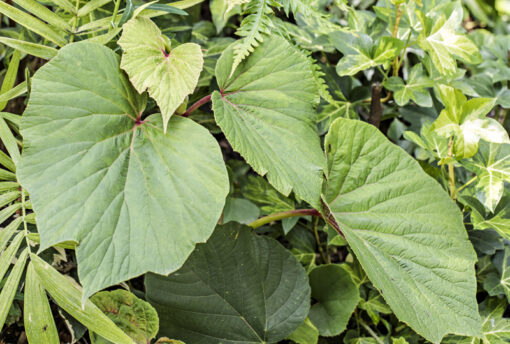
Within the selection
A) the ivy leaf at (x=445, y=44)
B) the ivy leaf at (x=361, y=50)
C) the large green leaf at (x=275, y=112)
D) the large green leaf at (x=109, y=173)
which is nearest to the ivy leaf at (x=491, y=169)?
the ivy leaf at (x=445, y=44)

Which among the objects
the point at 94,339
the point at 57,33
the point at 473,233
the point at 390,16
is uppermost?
the point at 57,33

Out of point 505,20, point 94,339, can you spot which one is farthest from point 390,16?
point 505,20

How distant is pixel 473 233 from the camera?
126cm

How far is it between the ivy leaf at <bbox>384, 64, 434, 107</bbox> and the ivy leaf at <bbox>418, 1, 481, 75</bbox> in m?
0.10

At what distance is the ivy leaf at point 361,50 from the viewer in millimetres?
1143

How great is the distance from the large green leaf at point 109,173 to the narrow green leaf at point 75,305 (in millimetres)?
162

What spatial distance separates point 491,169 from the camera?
3.72 feet

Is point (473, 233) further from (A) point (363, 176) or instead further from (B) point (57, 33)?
(B) point (57, 33)

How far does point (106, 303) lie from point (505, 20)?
2234 mm

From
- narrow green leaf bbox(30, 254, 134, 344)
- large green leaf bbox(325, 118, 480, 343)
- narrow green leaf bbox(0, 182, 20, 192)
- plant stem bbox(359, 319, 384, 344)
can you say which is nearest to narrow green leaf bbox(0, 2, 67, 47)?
narrow green leaf bbox(0, 182, 20, 192)

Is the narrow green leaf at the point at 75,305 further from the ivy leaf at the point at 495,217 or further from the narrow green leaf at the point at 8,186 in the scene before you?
the ivy leaf at the point at 495,217

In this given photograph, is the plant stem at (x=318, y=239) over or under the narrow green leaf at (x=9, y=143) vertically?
under

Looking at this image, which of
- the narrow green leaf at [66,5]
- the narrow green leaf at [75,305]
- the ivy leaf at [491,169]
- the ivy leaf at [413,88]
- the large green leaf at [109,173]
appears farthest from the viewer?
the ivy leaf at [413,88]

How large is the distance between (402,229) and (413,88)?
1.64 ft
